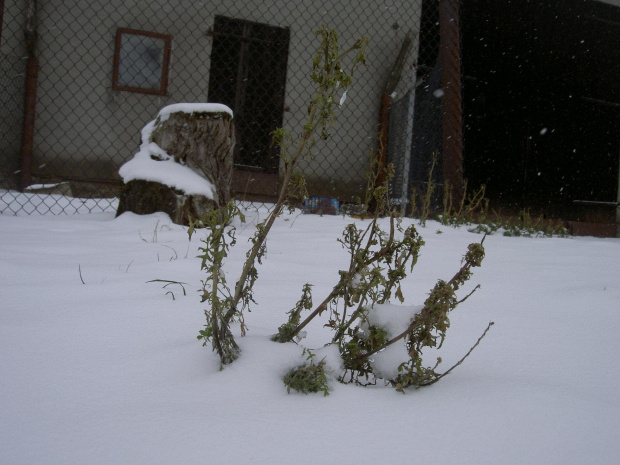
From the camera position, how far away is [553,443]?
2.25 feet

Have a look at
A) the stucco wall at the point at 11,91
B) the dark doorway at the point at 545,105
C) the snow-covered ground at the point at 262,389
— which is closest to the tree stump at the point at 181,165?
the snow-covered ground at the point at 262,389

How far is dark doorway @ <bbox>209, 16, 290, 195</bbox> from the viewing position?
6144 millimetres

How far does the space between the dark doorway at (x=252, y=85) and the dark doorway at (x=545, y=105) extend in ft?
8.96

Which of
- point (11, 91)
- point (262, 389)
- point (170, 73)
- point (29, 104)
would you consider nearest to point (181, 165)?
point (262, 389)

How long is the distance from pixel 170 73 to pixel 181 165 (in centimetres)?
331

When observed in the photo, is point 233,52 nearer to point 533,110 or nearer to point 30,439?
point 533,110

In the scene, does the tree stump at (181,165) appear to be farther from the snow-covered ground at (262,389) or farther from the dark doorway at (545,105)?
the dark doorway at (545,105)

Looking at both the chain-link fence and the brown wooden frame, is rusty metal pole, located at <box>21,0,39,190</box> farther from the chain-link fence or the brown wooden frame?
the brown wooden frame

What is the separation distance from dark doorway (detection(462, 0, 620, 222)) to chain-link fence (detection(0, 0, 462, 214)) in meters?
1.33

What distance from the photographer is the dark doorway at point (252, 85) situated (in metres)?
6.14

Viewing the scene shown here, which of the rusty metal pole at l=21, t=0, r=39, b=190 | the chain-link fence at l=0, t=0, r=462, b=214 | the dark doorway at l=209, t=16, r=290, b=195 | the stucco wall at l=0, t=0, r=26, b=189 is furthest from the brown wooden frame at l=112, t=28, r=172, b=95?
the stucco wall at l=0, t=0, r=26, b=189

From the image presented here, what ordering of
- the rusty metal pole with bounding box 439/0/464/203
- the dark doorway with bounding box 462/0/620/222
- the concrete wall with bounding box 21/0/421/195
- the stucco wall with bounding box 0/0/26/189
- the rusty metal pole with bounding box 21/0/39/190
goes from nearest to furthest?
the rusty metal pole with bounding box 439/0/464/203 → the rusty metal pole with bounding box 21/0/39/190 → the stucco wall with bounding box 0/0/26/189 → the concrete wall with bounding box 21/0/421/195 → the dark doorway with bounding box 462/0/620/222

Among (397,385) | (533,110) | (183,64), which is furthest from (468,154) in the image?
(397,385)

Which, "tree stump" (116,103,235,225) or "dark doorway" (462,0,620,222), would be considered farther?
"dark doorway" (462,0,620,222)
